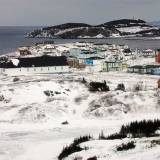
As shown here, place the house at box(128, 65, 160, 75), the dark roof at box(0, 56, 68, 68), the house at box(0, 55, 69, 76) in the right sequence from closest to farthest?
the house at box(128, 65, 160, 75) < the house at box(0, 55, 69, 76) < the dark roof at box(0, 56, 68, 68)

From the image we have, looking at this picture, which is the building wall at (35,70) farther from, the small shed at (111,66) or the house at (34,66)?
the small shed at (111,66)

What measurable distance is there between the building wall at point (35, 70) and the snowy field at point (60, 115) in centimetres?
2396

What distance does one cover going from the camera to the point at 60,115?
40500mm

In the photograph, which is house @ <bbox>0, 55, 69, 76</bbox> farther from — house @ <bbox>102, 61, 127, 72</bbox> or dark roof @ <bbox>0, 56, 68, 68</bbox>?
house @ <bbox>102, 61, 127, 72</bbox>

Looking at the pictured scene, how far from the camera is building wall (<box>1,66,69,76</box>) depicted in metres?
79.2

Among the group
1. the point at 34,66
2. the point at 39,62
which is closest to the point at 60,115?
the point at 34,66

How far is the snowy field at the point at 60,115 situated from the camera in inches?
1024

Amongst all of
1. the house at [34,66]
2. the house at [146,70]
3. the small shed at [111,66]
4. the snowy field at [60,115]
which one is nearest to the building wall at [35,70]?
the house at [34,66]

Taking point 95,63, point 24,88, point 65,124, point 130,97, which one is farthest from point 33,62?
point 65,124

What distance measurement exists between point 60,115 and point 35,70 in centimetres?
4065

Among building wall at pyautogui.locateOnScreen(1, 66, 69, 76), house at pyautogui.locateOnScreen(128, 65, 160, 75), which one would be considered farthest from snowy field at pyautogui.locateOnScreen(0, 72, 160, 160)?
building wall at pyautogui.locateOnScreen(1, 66, 69, 76)

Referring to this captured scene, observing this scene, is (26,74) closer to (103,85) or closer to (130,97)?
(103,85)

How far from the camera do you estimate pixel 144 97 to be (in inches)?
1722

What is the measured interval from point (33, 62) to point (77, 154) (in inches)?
2451
